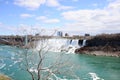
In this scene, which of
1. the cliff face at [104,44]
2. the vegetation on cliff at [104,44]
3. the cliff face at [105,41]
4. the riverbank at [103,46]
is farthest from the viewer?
the cliff face at [105,41]

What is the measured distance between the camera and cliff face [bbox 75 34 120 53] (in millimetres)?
71188

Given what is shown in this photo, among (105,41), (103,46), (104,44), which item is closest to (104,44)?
(104,44)

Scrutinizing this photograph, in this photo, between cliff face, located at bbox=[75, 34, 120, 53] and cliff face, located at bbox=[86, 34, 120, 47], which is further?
cliff face, located at bbox=[86, 34, 120, 47]

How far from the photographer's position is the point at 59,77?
30234 mm

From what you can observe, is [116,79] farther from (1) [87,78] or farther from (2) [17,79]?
(2) [17,79]

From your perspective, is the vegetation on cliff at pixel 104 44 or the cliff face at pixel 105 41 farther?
the cliff face at pixel 105 41

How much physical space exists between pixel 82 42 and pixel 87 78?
164 ft

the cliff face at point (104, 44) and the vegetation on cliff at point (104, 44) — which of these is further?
the cliff face at point (104, 44)

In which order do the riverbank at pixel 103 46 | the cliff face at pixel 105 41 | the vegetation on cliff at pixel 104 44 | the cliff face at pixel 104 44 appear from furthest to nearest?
1. the cliff face at pixel 105 41
2. the cliff face at pixel 104 44
3. the vegetation on cliff at pixel 104 44
4. the riverbank at pixel 103 46

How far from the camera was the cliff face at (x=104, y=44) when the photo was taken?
7119cm

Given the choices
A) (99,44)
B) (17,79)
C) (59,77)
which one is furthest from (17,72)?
(99,44)

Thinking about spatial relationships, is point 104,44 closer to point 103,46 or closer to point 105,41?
point 103,46

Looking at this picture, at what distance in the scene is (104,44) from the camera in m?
74.8

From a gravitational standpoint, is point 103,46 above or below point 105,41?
below
